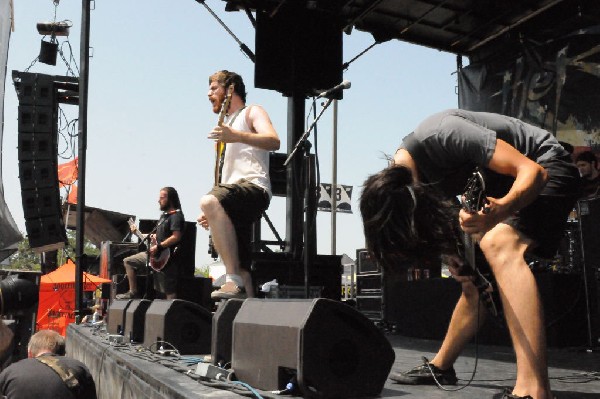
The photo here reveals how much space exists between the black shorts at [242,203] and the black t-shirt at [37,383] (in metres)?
1.60

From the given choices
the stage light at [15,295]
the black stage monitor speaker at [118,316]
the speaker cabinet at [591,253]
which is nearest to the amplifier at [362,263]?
the speaker cabinet at [591,253]

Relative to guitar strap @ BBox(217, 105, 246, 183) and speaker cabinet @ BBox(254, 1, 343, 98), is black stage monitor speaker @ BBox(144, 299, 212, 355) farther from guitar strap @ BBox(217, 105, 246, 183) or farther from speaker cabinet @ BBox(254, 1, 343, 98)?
speaker cabinet @ BBox(254, 1, 343, 98)

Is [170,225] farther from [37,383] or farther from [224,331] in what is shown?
[224,331]

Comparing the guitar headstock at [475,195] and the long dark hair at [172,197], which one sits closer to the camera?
the guitar headstock at [475,195]

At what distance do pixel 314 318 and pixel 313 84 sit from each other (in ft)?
22.9

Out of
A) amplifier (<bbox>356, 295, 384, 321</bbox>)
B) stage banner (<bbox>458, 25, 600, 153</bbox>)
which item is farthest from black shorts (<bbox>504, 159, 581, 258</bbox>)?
amplifier (<bbox>356, 295, 384, 321</bbox>)

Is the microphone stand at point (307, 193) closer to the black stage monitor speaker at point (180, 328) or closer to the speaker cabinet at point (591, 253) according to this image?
the black stage monitor speaker at point (180, 328)

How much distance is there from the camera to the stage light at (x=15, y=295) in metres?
6.68

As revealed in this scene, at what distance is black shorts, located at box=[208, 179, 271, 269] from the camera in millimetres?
3617

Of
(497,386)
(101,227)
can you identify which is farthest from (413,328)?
(101,227)

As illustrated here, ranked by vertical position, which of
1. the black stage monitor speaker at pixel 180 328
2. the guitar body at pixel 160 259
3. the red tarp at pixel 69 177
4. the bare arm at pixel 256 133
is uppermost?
the red tarp at pixel 69 177

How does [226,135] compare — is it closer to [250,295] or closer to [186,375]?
[250,295]

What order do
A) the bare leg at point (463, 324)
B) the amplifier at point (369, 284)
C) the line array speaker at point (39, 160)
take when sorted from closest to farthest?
the bare leg at point (463, 324)
the amplifier at point (369, 284)
the line array speaker at point (39, 160)

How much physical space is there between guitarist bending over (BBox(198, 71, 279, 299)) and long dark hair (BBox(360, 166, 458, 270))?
1.32 meters
